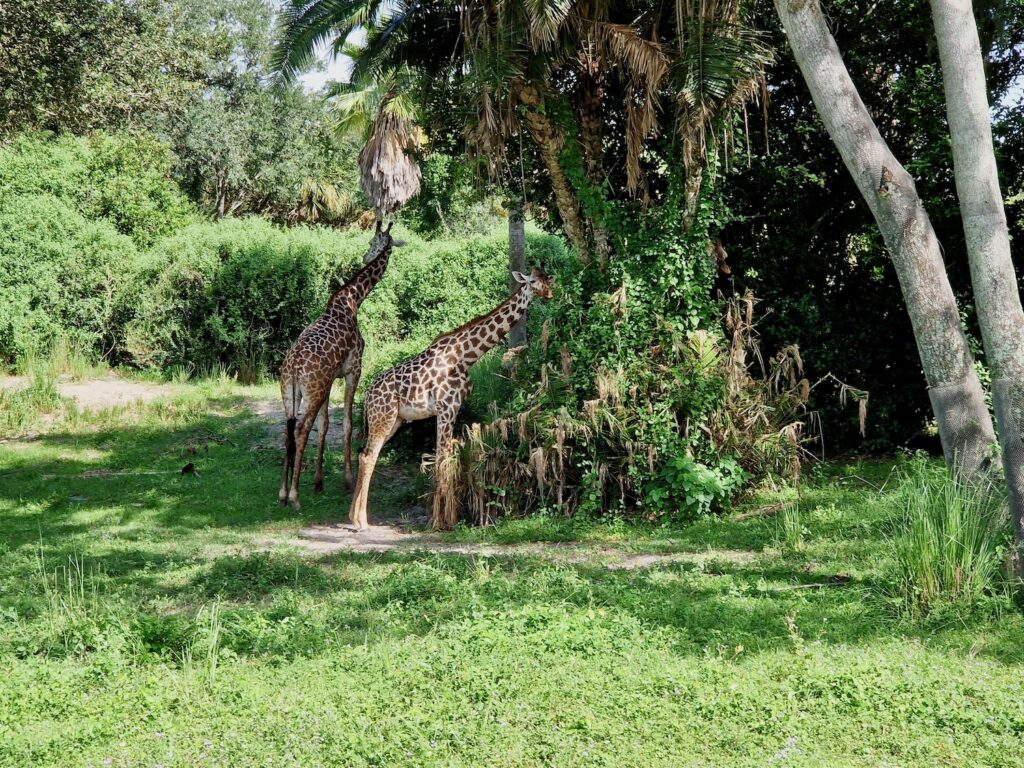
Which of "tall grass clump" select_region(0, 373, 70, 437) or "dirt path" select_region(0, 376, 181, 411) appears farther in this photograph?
"dirt path" select_region(0, 376, 181, 411)

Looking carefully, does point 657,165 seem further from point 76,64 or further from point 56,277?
point 56,277

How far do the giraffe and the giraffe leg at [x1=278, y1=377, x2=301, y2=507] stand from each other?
1.02 m

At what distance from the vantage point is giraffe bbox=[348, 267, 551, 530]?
34.7 feet

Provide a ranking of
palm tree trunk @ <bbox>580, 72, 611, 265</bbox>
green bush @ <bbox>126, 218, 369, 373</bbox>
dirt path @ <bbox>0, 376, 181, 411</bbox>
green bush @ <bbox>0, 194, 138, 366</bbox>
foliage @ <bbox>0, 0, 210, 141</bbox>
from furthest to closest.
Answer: green bush @ <bbox>126, 218, 369, 373</bbox> → green bush @ <bbox>0, 194, 138, 366</bbox> → dirt path @ <bbox>0, 376, 181, 411</bbox> → foliage @ <bbox>0, 0, 210, 141</bbox> → palm tree trunk @ <bbox>580, 72, 611, 265</bbox>

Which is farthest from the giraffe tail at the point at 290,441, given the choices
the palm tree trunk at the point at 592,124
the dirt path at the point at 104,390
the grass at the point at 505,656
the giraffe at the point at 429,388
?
the dirt path at the point at 104,390

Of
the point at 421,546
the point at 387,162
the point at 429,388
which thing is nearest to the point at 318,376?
the point at 429,388

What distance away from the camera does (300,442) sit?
1120 cm

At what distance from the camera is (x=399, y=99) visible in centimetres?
1368

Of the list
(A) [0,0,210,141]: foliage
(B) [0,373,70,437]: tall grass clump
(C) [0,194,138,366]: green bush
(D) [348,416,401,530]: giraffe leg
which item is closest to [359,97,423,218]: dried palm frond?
(A) [0,0,210,141]: foliage

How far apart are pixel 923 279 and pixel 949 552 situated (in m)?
2.04

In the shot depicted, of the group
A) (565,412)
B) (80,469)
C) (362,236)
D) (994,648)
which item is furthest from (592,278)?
(362,236)

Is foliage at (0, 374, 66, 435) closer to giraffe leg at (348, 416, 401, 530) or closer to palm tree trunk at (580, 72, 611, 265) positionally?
giraffe leg at (348, 416, 401, 530)

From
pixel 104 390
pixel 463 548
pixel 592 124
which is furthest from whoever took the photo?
pixel 104 390

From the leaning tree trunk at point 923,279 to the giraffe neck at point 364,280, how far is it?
6994 mm
